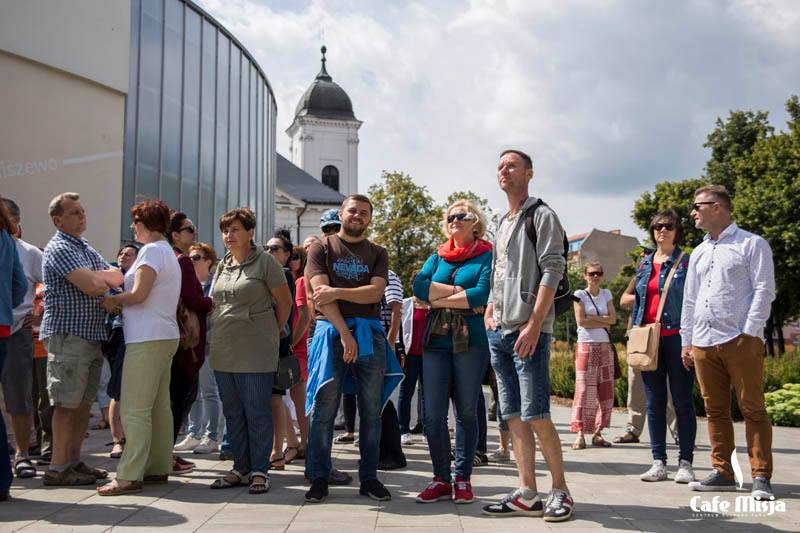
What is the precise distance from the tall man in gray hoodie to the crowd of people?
0.5 inches

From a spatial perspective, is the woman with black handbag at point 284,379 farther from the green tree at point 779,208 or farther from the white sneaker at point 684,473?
the green tree at point 779,208

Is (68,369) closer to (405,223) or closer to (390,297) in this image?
(390,297)

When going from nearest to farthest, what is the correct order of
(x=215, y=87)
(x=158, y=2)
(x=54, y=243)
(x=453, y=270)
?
(x=453, y=270) < (x=54, y=243) < (x=158, y=2) < (x=215, y=87)

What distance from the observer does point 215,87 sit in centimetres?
2425

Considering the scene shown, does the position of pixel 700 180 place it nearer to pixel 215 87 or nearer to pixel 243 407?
pixel 215 87

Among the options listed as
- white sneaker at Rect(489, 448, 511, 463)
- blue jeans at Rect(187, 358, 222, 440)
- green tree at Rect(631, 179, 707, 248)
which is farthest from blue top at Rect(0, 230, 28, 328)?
green tree at Rect(631, 179, 707, 248)

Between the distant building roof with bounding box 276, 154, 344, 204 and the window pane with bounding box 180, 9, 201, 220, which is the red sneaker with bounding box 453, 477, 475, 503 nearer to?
the window pane with bounding box 180, 9, 201, 220

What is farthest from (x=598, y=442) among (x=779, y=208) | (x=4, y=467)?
(x=779, y=208)

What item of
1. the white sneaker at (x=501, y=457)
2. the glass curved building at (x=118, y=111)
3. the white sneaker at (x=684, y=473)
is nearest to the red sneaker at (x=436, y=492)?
the white sneaker at (x=684, y=473)

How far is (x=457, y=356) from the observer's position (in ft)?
17.5

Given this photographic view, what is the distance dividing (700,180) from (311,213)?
33097mm

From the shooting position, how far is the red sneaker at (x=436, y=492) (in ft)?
17.4

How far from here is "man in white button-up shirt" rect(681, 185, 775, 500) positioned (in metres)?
5.55

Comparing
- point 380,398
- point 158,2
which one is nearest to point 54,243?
point 380,398
